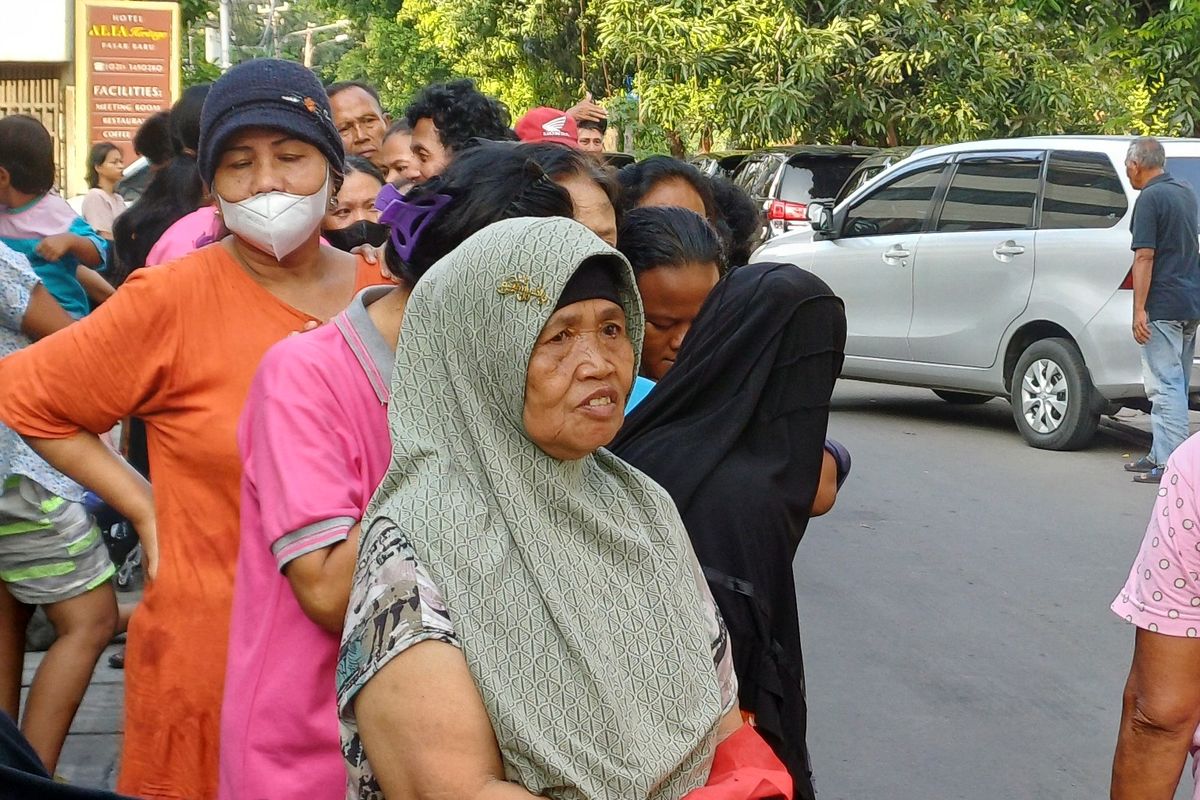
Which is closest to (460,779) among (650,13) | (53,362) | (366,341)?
(366,341)

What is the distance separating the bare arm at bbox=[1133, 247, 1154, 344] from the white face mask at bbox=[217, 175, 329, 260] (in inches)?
297

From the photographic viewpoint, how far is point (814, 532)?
839cm

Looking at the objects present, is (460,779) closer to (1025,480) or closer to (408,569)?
(408,569)

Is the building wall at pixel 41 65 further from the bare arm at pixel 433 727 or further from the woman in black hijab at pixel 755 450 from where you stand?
the bare arm at pixel 433 727

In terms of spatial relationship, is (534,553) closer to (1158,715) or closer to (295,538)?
(295,538)

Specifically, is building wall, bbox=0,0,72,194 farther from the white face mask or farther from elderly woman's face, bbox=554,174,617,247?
elderly woman's face, bbox=554,174,617,247

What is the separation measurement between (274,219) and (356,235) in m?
1.45

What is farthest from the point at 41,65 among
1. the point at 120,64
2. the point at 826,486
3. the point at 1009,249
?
the point at 826,486

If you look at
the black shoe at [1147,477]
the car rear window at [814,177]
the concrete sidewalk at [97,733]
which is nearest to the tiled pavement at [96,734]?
the concrete sidewalk at [97,733]

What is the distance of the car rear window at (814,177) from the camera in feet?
52.6

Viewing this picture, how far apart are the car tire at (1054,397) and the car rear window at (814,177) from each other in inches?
220

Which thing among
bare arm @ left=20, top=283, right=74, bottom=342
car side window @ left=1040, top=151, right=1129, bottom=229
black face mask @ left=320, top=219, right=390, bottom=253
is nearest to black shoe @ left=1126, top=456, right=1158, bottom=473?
car side window @ left=1040, top=151, right=1129, bottom=229

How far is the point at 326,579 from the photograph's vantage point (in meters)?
2.13

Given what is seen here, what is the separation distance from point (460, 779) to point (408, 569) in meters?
0.25
